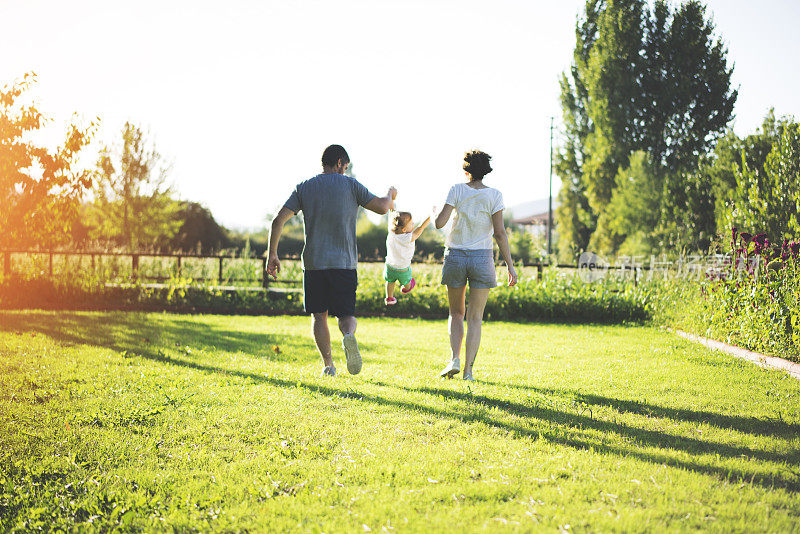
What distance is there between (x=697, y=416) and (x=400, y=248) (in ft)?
15.5

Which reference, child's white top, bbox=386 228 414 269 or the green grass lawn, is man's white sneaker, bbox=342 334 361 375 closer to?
the green grass lawn

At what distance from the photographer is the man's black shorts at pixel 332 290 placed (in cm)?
509

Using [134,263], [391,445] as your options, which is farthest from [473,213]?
[134,263]

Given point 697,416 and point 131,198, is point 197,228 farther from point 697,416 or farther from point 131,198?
point 697,416

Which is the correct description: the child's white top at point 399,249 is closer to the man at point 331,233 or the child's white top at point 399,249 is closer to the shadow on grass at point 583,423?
the shadow on grass at point 583,423

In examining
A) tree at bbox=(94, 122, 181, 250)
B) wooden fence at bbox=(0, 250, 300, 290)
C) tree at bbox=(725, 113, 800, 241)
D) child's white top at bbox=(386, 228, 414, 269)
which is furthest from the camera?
tree at bbox=(94, 122, 181, 250)

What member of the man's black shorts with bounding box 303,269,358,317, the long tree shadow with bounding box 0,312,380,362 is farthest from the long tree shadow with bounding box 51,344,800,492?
the long tree shadow with bounding box 0,312,380,362

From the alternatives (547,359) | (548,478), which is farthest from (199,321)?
(548,478)

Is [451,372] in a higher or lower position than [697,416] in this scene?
higher

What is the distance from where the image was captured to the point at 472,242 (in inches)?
208

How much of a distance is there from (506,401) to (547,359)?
2.51 metres

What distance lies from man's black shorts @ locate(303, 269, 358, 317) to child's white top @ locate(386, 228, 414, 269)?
9.74 feet

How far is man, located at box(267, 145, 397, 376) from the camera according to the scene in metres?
5.04

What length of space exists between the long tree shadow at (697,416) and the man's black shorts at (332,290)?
5.71ft
